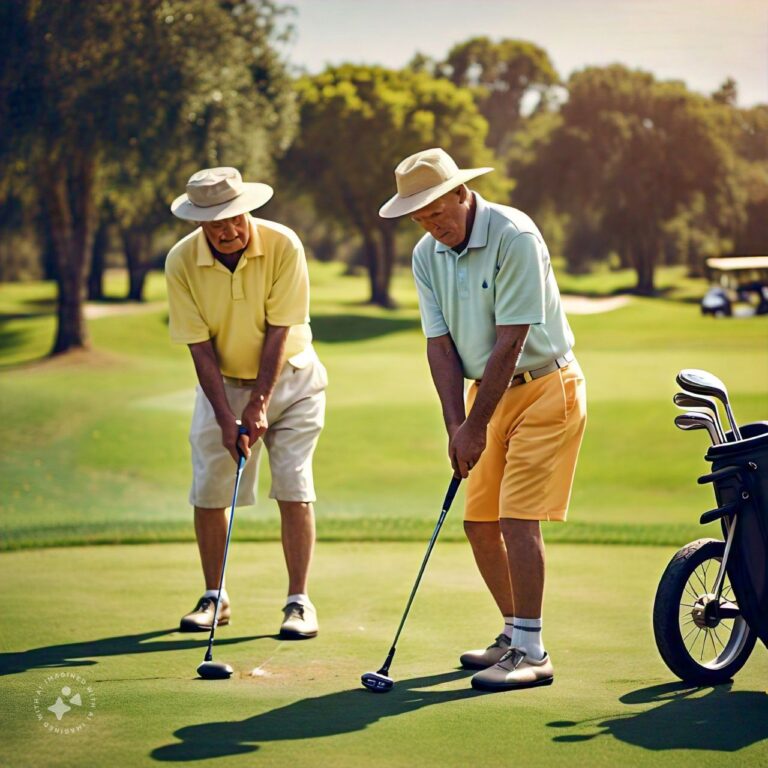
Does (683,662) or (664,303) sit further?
(664,303)

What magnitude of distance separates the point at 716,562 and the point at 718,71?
6900 millimetres

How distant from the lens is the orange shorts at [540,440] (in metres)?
3.72

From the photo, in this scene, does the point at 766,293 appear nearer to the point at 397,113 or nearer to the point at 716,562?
the point at 716,562

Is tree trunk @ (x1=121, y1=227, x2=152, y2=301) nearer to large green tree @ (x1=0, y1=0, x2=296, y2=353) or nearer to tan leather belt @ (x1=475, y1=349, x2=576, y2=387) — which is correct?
large green tree @ (x1=0, y1=0, x2=296, y2=353)

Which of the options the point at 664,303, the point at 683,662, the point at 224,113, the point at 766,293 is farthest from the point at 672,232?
the point at 683,662

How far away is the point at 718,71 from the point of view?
983 cm

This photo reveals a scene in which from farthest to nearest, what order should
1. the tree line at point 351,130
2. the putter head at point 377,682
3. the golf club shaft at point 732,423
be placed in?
the tree line at point 351,130 < the golf club shaft at point 732,423 < the putter head at point 377,682

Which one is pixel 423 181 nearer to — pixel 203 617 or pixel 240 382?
pixel 240 382

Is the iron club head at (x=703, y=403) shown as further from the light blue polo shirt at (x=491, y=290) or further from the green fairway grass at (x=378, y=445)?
the green fairway grass at (x=378, y=445)

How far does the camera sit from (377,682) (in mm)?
3412

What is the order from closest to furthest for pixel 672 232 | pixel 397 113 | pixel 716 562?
1. pixel 716 562
2. pixel 672 232
3. pixel 397 113

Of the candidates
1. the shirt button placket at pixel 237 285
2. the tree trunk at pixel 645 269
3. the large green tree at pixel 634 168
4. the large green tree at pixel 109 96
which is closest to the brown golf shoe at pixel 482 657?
the shirt button placket at pixel 237 285

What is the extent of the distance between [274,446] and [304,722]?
1839 mm

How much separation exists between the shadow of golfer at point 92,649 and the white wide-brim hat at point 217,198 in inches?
55.9
